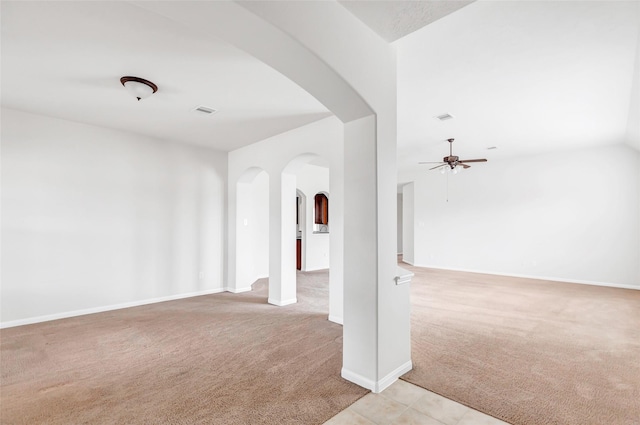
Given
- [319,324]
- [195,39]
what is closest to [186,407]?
[319,324]

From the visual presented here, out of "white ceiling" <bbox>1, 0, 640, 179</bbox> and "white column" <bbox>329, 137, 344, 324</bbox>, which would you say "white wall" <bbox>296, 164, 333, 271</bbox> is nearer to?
"white ceiling" <bbox>1, 0, 640, 179</bbox>

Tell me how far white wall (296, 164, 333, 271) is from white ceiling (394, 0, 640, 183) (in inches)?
118

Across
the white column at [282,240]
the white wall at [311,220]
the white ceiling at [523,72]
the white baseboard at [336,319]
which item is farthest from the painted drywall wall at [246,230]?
the white ceiling at [523,72]

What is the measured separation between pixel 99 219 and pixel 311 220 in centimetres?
451

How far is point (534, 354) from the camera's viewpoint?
9.80ft

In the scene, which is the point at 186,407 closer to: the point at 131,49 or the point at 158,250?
the point at 131,49

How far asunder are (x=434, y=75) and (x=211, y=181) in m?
4.15

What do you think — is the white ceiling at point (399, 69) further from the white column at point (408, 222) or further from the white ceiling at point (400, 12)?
the white column at point (408, 222)

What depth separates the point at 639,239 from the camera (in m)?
5.73

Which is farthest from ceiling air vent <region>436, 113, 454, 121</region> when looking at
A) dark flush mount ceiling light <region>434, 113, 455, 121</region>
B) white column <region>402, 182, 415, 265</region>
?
white column <region>402, 182, 415, 265</region>

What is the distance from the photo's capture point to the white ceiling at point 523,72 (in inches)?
87.8

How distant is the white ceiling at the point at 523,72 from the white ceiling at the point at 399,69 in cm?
1

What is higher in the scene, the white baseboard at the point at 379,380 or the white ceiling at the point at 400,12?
the white ceiling at the point at 400,12

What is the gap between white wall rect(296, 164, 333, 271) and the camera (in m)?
7.74
